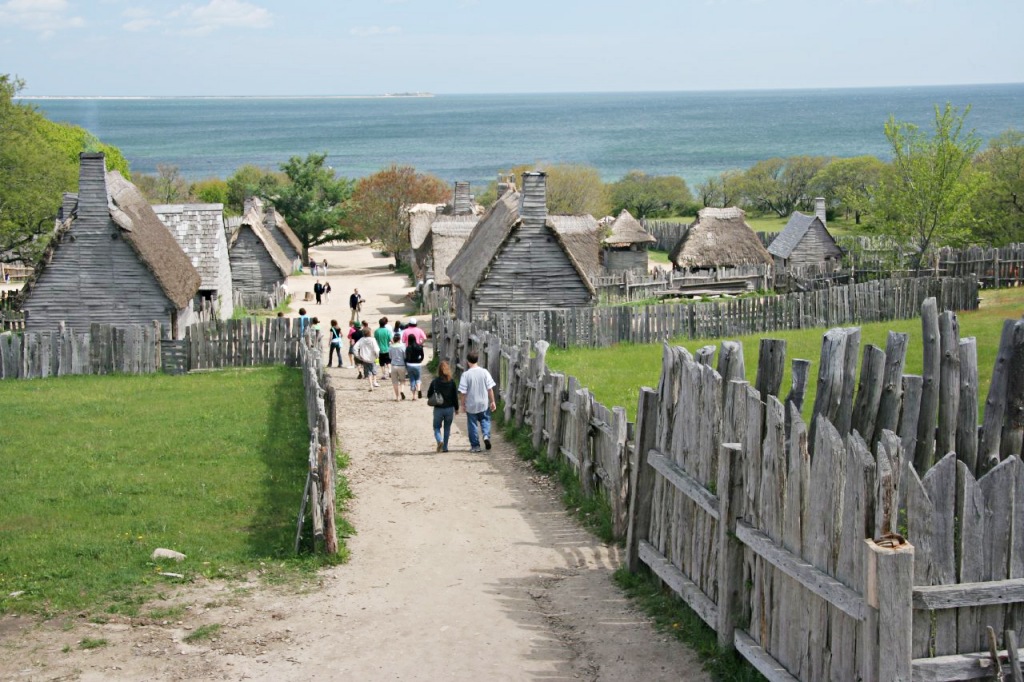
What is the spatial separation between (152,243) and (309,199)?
37.3m

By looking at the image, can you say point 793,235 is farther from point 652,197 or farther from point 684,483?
point 652,197

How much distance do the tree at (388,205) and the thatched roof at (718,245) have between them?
22.0 meters

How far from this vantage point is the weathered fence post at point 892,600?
6480 millimetres

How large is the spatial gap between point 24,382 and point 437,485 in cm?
1478

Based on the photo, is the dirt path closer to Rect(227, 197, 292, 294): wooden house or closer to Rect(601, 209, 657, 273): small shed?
Rect(601, 209, 657, 273): small shed

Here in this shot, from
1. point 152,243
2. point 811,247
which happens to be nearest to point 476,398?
point 152,243

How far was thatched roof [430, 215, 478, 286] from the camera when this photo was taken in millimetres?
44125

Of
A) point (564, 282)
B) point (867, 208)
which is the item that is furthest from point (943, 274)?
point (564, 282)

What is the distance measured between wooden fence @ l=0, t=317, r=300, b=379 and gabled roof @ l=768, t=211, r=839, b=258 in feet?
80.7

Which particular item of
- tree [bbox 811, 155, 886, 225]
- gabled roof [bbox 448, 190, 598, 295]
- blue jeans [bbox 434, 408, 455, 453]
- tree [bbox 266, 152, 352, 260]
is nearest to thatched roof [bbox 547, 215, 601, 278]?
gabled roof [bbox 448, 190, 598, 295]

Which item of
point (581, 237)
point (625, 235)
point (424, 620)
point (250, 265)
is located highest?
point (625, 235)

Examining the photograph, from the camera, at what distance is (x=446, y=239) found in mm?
45438

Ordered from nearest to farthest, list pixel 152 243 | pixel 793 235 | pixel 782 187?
pixel 152 243
pixel 793 235
pixel 782 187

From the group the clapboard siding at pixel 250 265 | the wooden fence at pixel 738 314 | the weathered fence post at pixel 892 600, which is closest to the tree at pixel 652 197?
the clapboard siding at pixel 250 265
